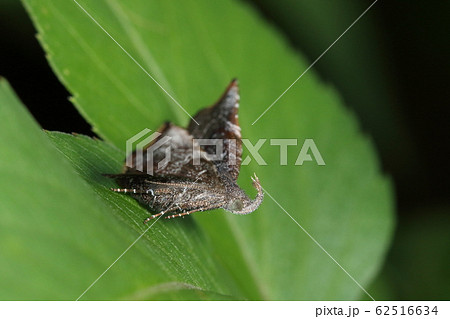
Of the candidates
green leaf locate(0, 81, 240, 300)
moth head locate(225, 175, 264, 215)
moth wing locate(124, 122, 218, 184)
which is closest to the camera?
green leaf locate(0, 81, 240, 300)

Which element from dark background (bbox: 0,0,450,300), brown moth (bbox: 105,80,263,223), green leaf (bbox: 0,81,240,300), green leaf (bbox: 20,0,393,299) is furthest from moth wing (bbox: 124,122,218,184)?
dark background (bbox: 0,0,450,300)

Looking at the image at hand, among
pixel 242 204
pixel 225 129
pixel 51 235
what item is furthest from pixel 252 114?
pixel 51 235

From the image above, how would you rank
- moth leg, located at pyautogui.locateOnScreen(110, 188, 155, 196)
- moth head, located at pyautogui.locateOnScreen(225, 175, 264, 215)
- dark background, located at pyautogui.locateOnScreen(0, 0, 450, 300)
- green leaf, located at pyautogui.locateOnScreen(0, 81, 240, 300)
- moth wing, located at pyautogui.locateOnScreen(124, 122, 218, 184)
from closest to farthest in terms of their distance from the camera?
green leaf, located at pyautogui.locateOnScreen(0, 81, 240, 300) < moth wing, located at pyautogui.locateOnScreen(124, 122, 218, 184) < moth leg, located at pyautogui.locateOnScreen(110, 188, 155, 196) < moth head, located at pyautogui.locateOnScreen(225, 175, 264, 215) < dark background, located at pyautogui.locateOnScreen(0, 0, 450, 300)

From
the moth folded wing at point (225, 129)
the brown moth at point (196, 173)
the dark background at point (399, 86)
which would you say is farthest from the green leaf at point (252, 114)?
the dark background at point (399, 86)

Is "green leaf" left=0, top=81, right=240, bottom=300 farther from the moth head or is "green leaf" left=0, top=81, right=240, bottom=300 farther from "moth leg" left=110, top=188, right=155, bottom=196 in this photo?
the moth head

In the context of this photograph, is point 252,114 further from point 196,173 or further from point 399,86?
point 399,86
